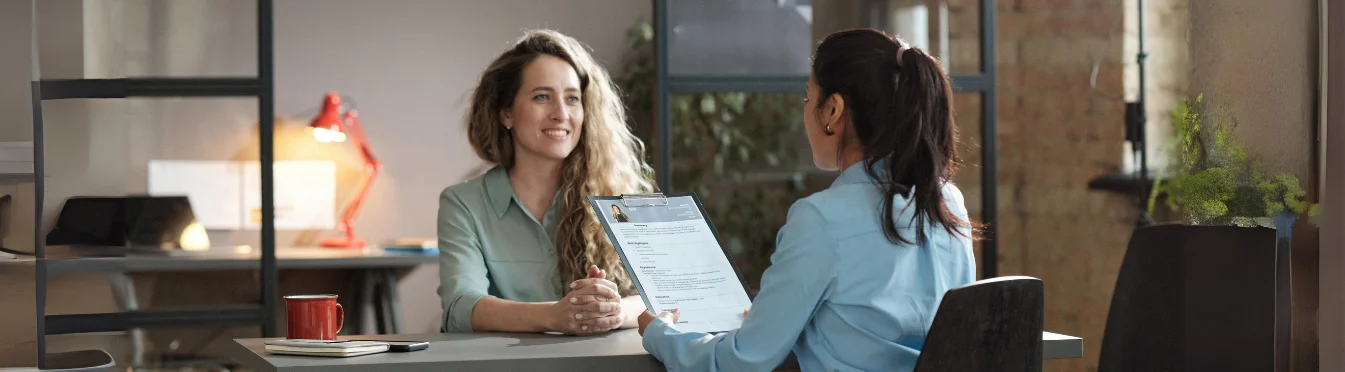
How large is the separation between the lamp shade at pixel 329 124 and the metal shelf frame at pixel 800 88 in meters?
3.60

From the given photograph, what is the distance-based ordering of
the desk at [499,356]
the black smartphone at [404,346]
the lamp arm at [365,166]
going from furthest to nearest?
the lamp arm at [365,166]
the black smartphone at [404,346]
the desk at [499,356]

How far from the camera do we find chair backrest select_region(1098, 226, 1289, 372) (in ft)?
8.09

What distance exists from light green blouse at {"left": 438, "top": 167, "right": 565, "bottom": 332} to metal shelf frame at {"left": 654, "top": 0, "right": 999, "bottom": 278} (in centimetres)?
78

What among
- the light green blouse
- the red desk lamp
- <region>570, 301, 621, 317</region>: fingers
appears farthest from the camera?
the red desk lamp

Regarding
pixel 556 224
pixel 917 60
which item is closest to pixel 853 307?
pixel 917 60

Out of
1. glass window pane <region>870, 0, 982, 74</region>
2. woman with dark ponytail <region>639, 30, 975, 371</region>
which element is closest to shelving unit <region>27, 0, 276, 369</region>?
glass window pane <region>870, 0, 982, 74</region>

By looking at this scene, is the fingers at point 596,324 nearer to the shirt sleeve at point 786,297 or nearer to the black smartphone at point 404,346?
the black smartphone at point 404,346

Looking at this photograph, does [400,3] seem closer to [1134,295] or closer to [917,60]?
[1134,295]

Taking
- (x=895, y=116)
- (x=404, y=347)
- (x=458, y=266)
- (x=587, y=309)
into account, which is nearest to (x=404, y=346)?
(x=404, y=347)

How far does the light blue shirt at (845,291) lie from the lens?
1714 millimetres

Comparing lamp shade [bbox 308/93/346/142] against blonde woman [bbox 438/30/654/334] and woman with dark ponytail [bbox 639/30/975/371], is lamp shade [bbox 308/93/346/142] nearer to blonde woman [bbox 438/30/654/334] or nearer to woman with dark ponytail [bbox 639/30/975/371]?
blonde woman [bbox 438/30/654/334]

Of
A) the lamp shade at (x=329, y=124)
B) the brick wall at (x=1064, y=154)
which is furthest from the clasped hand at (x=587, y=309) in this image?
the lamp shade at (x=329, y=124)

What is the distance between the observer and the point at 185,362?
3.28 meters

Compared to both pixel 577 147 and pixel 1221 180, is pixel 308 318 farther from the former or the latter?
pixel 1221 180
